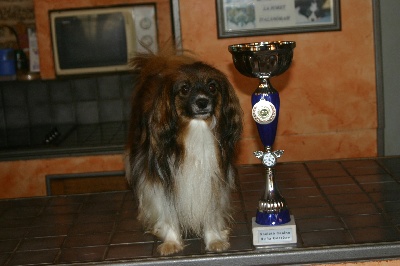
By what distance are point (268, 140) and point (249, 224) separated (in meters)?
0.38

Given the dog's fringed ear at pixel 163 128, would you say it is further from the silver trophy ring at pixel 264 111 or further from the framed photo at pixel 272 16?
the framed photo at pixel 272 16

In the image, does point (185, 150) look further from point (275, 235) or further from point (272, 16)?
point (272, 16)

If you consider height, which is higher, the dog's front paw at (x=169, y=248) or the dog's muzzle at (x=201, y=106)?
the dog's muzzle at (x=201, y=106)

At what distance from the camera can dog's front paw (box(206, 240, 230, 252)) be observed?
8.66 ft

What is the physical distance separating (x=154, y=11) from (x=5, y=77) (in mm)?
1228

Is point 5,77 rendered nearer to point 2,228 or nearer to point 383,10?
point 2,228

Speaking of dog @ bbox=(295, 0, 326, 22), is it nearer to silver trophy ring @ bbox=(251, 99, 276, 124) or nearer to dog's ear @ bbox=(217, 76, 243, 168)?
silver trophy ring @ bbox=(251, 99, 276, 124)

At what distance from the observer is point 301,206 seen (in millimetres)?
3127

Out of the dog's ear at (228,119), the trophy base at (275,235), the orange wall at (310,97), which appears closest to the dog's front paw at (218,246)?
the trophy base at (275,235)

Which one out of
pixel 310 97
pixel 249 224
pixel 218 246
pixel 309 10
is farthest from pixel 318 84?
pixel 218 246

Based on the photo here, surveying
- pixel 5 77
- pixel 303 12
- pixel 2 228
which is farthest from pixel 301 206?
pixel 5 77

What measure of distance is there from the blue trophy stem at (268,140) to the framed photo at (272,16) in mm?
1639

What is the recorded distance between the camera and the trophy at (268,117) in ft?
8.80

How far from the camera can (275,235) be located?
2.68 m
